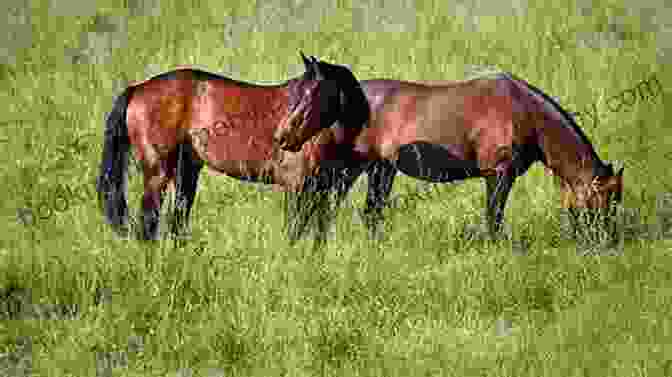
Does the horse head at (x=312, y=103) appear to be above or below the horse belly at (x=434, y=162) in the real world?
above

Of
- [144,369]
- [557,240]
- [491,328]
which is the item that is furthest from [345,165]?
[144,369]

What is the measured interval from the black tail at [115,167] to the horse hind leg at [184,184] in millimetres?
396

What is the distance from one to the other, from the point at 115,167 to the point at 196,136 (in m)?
0.67

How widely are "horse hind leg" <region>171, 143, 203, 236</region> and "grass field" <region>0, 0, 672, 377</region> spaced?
0.20 m

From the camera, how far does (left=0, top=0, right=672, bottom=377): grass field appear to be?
611 centimetres

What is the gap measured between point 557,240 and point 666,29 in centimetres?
614

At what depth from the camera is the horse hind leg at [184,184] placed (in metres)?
8.10

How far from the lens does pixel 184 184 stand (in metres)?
8.30

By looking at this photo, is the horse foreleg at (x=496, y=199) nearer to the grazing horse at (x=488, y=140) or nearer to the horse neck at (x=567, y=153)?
→ the grazing horse at (x=488, y=140)

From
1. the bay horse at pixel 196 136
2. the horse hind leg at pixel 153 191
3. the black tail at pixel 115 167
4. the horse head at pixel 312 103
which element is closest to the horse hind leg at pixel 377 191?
the bay horse at pixel 196 136

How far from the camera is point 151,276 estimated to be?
22.3 feet

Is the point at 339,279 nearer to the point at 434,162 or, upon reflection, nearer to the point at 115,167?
the point at 434,162

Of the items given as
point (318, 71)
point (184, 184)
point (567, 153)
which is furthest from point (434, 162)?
point (184, 184)

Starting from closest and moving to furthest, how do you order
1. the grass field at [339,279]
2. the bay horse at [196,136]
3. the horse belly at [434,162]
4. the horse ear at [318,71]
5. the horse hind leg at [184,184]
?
the grass field at [339,279]
the horse ear at [318,71]
the bay horse at [196,136]
the horse hind leg at [184,184]
the horse belly at [434,162]
